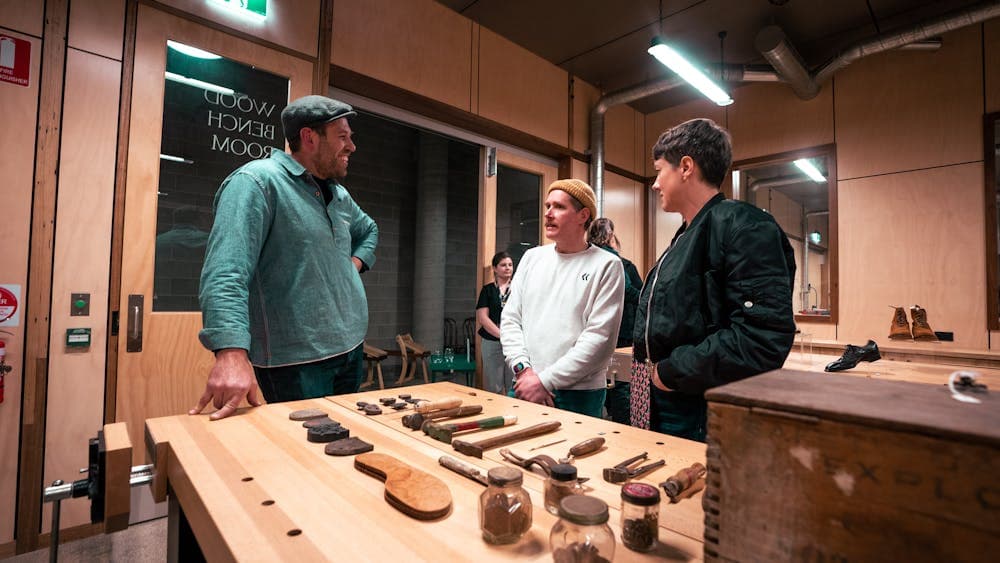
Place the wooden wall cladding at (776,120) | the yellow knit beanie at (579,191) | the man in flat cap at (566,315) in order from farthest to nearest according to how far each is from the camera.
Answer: the wooden wall cladding at (776,120) → the yellow knit beanie at (579,191) → the man in flat cap at (566,315)

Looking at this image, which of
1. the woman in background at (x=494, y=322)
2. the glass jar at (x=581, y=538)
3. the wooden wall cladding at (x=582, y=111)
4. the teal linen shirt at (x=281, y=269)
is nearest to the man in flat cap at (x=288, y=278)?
the teal linen shirt at (x=281, y=269)

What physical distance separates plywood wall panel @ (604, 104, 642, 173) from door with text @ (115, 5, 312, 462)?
3800 mm

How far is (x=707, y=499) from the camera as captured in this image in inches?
18.5

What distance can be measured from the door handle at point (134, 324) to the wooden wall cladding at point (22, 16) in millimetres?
1181

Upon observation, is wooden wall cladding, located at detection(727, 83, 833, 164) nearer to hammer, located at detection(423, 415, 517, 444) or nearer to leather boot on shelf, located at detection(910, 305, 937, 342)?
leather boot on shelf, located at detection(910, 305, 937, 342)

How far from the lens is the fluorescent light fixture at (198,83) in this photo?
2.48 metres

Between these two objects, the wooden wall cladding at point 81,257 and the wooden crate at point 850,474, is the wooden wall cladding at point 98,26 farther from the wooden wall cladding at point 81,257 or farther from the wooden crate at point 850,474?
the wooden crate at point 850,474

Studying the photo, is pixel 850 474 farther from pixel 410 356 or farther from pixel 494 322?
pixel 410 356

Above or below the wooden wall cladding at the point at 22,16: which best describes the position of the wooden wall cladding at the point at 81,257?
below

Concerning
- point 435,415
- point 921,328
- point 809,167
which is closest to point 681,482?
point 435,415

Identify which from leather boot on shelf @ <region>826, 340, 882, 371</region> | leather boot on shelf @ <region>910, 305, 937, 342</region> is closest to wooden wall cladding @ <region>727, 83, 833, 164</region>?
leather boot on shelf @ <region>910, 305, 937, 342</region>

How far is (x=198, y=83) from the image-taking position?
8.41 ft

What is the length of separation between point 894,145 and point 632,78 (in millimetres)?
2450

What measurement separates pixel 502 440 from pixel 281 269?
0.90m
